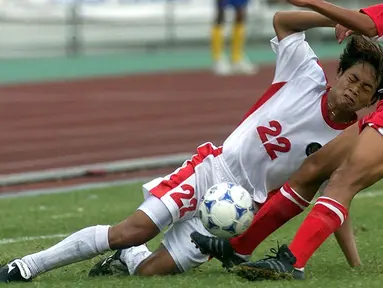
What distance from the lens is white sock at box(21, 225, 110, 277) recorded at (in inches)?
251

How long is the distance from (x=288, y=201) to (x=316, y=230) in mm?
403

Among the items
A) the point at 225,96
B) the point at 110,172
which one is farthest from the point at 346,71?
the point at 225,96

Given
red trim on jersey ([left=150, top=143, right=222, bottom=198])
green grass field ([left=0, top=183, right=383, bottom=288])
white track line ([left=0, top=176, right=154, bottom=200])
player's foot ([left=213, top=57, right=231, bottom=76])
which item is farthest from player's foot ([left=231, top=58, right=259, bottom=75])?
red trim on jersey ([left=150, top=143, right=222, bottom=198])

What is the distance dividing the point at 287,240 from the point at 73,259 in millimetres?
2073

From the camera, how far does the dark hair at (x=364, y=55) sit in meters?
6.32

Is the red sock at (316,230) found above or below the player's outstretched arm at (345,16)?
below

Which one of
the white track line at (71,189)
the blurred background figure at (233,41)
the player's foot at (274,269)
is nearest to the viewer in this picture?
the player's foot at (274,269)

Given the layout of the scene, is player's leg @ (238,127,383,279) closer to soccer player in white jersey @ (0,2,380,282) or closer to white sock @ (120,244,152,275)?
soccer player in white jersey @ (0,2,380,282)

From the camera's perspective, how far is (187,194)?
255 inches

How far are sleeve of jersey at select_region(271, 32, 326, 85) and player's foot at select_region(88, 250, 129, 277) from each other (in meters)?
1.46

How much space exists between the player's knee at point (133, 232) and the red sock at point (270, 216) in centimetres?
49

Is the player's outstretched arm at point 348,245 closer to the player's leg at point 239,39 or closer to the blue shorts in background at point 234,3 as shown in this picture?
the blue shorts in background at point 234,3

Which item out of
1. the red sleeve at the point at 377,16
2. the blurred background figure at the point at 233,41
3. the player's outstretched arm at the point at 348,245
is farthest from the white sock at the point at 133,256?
the blurred background figure at the point at 233,41

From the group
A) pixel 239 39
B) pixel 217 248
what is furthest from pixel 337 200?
pixel 239 39
